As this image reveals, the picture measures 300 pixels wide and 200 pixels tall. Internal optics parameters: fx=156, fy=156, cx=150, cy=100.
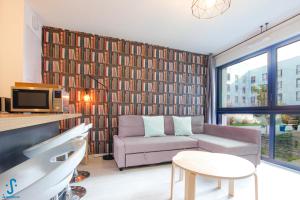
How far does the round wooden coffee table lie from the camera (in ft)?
4.53

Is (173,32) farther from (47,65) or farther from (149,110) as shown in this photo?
(47,65)

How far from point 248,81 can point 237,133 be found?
4.29 feet

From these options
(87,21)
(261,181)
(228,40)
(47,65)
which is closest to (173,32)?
(228,40)

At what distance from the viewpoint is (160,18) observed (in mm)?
2490

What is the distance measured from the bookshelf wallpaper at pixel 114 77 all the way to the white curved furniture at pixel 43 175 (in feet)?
7.13

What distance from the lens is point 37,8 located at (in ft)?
7.55

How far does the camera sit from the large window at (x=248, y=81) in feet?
10.2

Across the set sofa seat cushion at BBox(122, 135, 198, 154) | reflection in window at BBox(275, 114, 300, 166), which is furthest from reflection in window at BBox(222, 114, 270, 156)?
sofa seat cushion at BBox(122, 135, 198, 154)

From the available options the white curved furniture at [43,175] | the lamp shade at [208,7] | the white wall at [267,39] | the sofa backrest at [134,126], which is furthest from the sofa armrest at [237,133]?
the white curved furniture at [43,175]

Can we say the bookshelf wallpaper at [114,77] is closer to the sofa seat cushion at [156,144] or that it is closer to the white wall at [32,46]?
the white wall at [32,46]

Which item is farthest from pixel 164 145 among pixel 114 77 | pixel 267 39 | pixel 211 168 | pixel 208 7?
pixel 267 39

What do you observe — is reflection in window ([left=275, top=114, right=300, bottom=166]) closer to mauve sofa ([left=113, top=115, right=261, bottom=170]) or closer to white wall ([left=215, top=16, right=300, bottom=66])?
mauve sofa ([left=113, top=115, right=261, bottom=170])

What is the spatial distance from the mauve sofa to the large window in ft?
2.80

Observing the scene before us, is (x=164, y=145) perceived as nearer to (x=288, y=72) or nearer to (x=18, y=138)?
(x=18, y=138)
